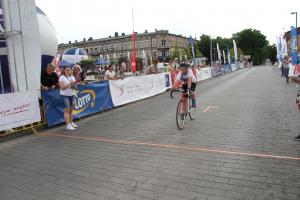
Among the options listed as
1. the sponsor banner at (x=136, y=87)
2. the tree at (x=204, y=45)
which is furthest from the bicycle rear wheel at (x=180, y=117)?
the tree at (x=204, y=45)

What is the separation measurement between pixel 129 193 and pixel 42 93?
5.70 metres

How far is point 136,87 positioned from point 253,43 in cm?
11678

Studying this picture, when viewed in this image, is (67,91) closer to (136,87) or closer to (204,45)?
(136,87)

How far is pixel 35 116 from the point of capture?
8.55 m

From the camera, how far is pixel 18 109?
26.4ft

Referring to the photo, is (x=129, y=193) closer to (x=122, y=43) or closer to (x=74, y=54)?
(x=74, y=54)

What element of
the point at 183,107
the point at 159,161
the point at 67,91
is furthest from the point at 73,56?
the point at 159,161

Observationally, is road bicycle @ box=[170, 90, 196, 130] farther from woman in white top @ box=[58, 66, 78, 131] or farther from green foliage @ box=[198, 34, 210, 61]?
green foliage @ box=[198, 34, 210, 61]

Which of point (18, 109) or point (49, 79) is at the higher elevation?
point (49, 79)

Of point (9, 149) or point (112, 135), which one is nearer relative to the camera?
point (9, 149)

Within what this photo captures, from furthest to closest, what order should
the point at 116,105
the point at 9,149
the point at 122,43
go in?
the point at 122,43 → the point at 116,105 → the point at 9,149

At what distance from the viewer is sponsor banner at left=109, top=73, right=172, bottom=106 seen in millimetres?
12875

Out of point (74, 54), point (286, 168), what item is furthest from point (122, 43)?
point (286, 168)

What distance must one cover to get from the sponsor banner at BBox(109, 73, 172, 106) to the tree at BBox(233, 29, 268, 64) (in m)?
111
